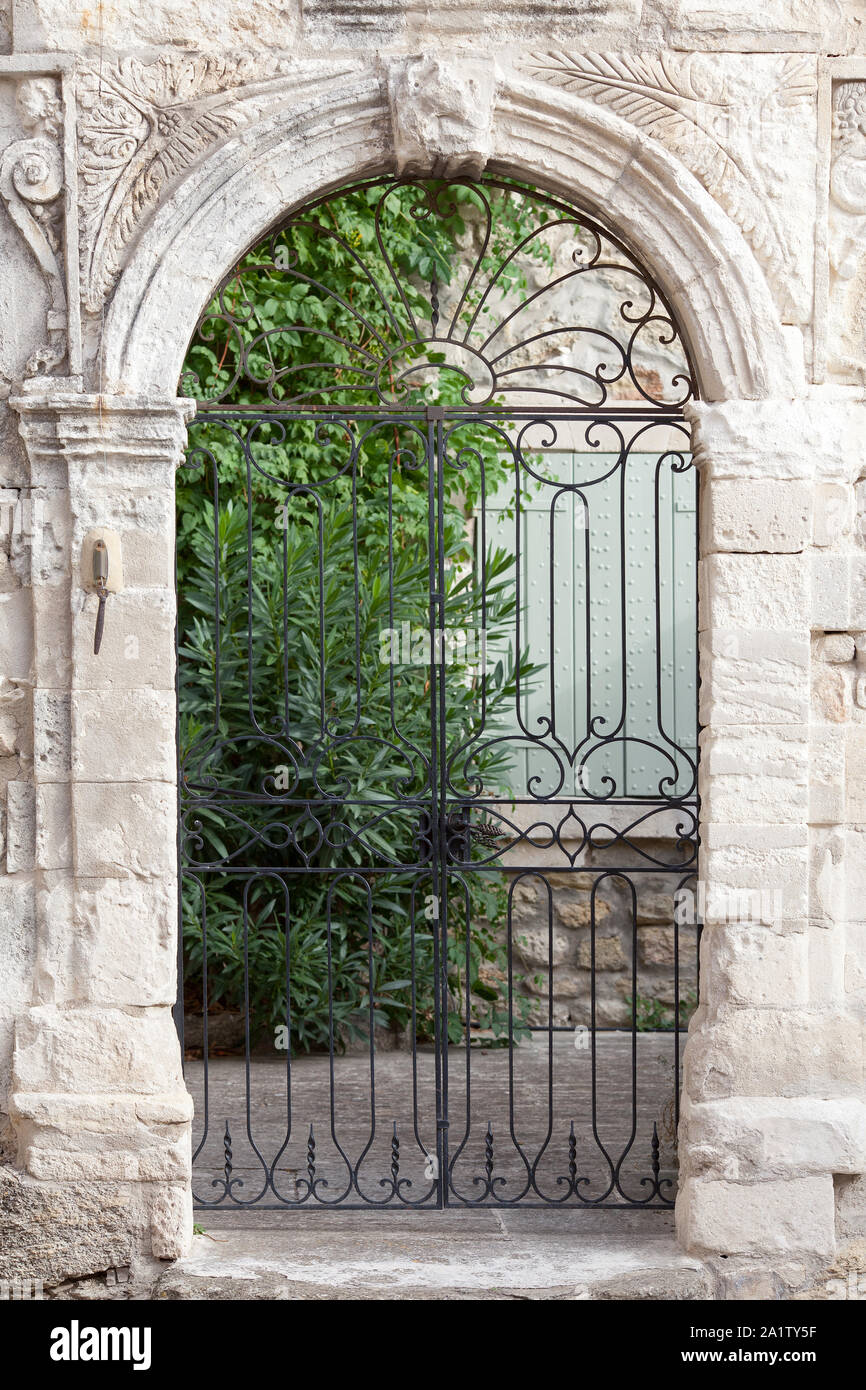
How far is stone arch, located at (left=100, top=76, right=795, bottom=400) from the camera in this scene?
3730mm

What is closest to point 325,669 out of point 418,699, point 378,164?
point 418,699

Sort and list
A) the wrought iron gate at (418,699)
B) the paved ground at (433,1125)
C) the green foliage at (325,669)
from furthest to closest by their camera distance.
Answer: the green foliage at (325,669)
the wrought iron gate at (418,699)
the paved ground at (433,1125)

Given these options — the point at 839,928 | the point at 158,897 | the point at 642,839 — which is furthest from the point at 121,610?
the point at 642,839

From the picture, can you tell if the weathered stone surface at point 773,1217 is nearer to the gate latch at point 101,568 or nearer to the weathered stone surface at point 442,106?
the gate latch at point 101,568

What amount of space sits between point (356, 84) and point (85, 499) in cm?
135

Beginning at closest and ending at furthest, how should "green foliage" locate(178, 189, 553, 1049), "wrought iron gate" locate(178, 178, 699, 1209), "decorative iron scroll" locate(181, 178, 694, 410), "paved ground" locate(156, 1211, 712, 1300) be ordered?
"paved ground" locate(156, 1211, 712, 1300)
"wrought iron gate" locate(178, 178, 699, 1209)
"green foliage" locate(178, 189, 553, 1049)
"decorative iron scroll" locate(181, 178, 694, 410)

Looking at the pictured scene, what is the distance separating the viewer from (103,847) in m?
3.74

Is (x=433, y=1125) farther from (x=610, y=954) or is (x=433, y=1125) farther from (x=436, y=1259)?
(x=610, y=954)

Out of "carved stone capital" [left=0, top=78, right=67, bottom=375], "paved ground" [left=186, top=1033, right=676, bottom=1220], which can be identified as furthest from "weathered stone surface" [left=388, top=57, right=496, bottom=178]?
"paved ground" [left=186, top=1033, right=676, bottom=1220]

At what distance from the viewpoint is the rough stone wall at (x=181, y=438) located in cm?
371

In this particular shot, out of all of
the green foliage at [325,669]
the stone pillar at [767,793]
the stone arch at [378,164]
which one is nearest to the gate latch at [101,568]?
the stone arch at [378,164]

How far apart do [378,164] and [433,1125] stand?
3.41 metres

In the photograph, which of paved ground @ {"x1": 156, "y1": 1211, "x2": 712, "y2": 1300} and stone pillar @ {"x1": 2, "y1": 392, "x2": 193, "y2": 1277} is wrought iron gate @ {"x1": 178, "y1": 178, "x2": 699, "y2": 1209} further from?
stone pillar @ {"x1": 2, "y1": 392, "x2": 193, "y2": 1277}

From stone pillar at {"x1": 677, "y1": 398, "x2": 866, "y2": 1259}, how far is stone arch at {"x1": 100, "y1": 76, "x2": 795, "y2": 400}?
8.4 inches
